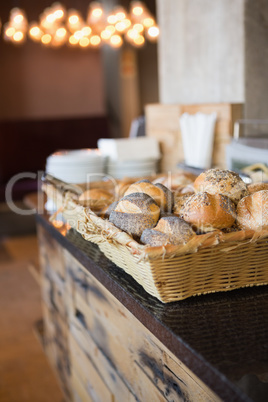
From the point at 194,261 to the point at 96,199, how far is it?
20.1 inches

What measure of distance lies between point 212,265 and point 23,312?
285cm

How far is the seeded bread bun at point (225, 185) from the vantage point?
3.49 feet

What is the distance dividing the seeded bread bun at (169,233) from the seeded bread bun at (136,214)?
6cm

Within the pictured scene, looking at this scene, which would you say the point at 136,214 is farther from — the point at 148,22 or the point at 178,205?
the point at 148,22

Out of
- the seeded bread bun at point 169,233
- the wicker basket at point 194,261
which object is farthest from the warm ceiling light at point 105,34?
the seeded bread bun at point 169,233

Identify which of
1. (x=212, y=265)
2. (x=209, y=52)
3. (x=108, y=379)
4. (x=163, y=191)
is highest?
(x=209, y=52)

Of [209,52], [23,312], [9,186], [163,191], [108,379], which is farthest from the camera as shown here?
[9,186]

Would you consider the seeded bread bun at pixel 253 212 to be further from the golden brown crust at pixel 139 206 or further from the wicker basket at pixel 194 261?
the golden brown crust at pixel 139 206

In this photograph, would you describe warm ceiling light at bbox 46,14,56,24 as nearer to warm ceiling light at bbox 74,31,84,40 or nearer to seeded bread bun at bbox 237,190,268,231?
warm ceiling light at bbox 74,31,84,40

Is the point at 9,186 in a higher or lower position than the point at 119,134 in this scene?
lower

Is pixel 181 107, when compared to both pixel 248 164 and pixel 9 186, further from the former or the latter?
pixel 9 186

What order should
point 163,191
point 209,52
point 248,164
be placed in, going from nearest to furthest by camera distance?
point 163,191 < point 248,164 < point 209,52

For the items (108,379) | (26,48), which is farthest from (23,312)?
(26,48)

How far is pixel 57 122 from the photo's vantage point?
258 inches
